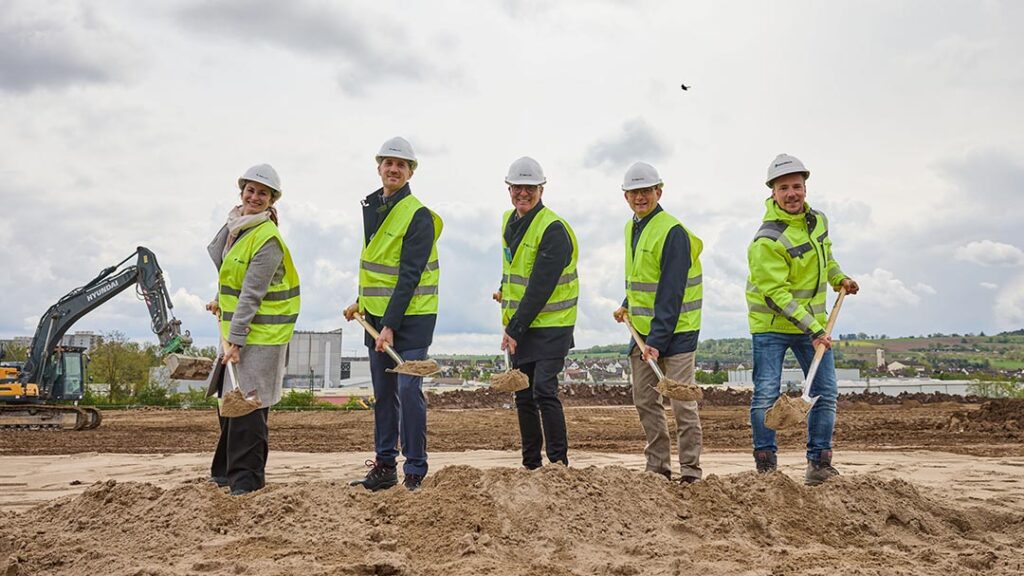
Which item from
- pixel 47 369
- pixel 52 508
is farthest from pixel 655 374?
pixel 47 369

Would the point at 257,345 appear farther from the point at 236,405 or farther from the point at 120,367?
the point at 120,367

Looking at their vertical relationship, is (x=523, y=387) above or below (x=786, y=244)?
below

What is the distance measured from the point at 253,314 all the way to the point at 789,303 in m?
3.57

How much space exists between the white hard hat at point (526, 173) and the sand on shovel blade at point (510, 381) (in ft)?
4.46

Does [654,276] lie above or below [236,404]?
above

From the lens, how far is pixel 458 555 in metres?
3.35

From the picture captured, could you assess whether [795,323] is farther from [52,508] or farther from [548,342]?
[52,508]

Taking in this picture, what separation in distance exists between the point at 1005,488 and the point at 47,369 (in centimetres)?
1708

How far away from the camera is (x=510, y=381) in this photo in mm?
5031

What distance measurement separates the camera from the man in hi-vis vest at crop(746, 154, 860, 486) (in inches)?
201

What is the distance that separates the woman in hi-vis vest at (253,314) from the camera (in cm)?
476

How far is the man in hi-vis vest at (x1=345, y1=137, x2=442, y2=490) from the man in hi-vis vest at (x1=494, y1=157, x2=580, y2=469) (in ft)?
2.01

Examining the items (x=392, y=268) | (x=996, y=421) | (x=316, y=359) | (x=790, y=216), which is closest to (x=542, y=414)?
(x=392, y=268)

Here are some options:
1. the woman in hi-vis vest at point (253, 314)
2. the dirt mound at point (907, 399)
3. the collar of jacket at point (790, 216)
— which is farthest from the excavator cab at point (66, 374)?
the dirt mound at point (907, 399)
